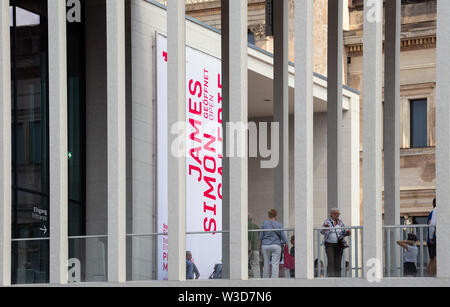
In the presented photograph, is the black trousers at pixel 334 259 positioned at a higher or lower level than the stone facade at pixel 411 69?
lower

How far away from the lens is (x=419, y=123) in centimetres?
5266

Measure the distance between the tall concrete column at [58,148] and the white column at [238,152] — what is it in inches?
151

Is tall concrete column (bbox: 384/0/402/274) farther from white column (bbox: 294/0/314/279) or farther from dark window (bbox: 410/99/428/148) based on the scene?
dark window (bbox: 410/99/428/148)

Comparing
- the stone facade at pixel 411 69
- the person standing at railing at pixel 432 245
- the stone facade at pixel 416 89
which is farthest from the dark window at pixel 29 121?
the stone facade at pixel 416 89

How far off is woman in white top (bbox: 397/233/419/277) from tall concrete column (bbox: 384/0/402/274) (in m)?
5.72

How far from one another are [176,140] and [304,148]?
8.73 ft

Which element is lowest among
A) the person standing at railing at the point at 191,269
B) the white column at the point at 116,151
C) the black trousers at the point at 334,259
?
the person standing at railing at the point at 191,269

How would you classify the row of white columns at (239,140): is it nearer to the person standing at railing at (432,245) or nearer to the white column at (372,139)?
the white column at (372,139)

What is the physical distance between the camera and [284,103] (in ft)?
100

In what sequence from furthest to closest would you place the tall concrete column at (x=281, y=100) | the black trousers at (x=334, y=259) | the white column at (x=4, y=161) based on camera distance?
the tall concrete column at (x=281, y=100) → the white column at (x=4, y=161) → the black trousers at (x=334, y=259)

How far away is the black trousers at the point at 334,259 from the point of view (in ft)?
76.1

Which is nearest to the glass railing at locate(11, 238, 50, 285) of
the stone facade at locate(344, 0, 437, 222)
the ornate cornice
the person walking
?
the person walking

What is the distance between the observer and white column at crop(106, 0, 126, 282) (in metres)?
24.9

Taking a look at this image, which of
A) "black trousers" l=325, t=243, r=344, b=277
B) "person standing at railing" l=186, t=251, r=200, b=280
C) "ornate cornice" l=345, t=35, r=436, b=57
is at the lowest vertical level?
"person standing at railing" l=186, t=251, r=200, b=280
